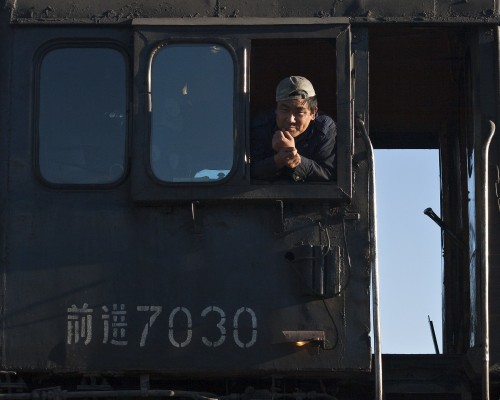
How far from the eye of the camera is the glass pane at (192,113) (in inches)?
287

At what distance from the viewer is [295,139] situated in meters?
7.45

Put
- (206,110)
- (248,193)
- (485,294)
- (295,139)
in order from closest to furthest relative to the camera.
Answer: (485,294), (248,193), (206,110), (295,139)

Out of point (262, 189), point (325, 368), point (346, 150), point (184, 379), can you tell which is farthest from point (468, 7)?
point (184, 379)

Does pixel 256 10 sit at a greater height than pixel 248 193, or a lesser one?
greater

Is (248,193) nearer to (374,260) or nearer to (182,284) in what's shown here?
(182,284)

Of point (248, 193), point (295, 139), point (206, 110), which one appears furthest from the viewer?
point (295, 139)

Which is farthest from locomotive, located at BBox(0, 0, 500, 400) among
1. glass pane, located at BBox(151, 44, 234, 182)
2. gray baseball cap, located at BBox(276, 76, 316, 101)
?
gray baseball cap, located at BBox(276, 76, 316, 101)

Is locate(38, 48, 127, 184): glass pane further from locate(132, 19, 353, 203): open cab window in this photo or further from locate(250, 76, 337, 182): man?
locate(250, 76, 337, 182): man

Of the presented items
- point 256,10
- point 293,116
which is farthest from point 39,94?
point 293,116

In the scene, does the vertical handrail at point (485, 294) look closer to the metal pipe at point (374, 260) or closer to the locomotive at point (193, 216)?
the locomotive at point (193, 216)

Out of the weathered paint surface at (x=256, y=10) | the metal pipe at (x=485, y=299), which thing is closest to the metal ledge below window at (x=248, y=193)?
the metal pipe at (x=485, y=299)

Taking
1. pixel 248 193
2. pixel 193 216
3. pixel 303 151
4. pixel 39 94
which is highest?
pixel 39 94

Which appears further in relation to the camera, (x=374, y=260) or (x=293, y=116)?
(x=293, y=116)

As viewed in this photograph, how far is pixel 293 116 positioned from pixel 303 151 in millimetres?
206
